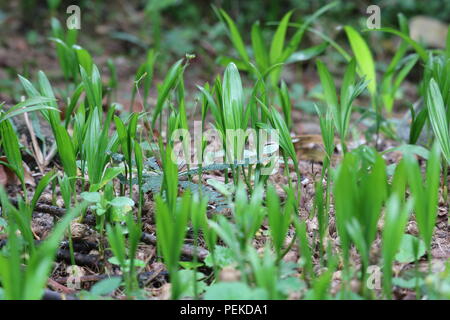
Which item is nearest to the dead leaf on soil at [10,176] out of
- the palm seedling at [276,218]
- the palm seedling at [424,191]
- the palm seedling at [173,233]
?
the palm seedling at [173,233]

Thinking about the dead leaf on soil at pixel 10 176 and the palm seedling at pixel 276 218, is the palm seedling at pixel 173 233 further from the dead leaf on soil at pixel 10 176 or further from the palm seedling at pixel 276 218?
the dead leaf on soil at pixel 10 176

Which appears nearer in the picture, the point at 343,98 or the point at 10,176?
the point at 343,98

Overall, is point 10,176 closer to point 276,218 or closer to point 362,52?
point 276,218

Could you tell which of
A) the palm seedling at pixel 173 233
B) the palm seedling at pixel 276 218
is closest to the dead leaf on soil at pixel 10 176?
the palm seedling at pixel 173 233

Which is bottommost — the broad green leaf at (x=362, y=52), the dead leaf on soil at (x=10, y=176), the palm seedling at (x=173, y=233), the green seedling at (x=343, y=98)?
the palm seedling at (x=173, y=233)

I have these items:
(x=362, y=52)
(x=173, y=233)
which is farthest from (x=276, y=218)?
(x=362, y=52)

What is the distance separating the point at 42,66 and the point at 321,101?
72.9 inches

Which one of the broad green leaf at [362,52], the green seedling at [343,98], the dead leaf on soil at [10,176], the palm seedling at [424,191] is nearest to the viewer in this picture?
the palm seedling at [424,191]

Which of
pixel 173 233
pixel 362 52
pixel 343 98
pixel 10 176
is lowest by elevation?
pixel 173 233

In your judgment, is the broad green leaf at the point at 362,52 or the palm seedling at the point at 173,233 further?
the broad green leaf at the point at 362,52

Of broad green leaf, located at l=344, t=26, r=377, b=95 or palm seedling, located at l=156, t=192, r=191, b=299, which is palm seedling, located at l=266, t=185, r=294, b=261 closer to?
palm seedling, located at l=156, t=192, r=191, b=299

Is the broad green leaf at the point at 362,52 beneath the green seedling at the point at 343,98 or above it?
above

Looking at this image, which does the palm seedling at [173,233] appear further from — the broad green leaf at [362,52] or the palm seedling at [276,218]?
the broad green leaf at [362,52]

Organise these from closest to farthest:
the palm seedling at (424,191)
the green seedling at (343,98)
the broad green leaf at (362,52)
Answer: the palm seedling at (424,191) < the green seedling at (343,98) < the broad green leaf at (362,52)
